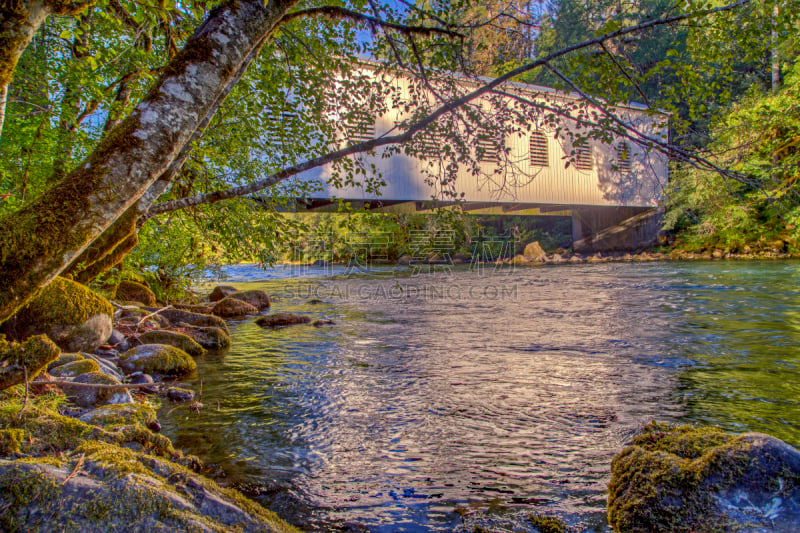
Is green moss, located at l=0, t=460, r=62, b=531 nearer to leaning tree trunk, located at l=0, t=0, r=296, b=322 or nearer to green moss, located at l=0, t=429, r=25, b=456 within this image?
green moss, located at l=0, t=429, r=25, b=456

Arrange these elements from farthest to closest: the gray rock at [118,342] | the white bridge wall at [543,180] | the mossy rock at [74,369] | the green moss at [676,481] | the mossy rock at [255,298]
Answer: the white bridge wall at [543,180]
the mossy rock at [255,298]
the gray rock at [118,342]
the mossy rock at [74,369]
the green moss at [676,481]

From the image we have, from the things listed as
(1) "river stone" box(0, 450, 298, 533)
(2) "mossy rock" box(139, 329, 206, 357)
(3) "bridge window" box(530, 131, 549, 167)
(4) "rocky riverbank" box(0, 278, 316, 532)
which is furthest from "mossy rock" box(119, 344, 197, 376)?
(3) "bridge window" box(530, 131, 549, 167)

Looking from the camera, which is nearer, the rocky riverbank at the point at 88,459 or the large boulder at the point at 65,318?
the rocky riverbank at the point at 88,459

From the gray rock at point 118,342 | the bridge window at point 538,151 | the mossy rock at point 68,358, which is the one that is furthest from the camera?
the bridge window at point 538,151

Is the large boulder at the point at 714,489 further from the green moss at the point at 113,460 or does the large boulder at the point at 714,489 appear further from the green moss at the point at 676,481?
the green moss at the point at 113,460

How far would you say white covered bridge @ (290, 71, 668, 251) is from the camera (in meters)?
15.7

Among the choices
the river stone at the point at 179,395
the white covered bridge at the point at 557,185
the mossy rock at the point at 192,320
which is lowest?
the river stone at the point at 179,395

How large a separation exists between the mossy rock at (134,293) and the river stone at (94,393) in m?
5.78

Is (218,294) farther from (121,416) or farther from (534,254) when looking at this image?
Result: (534,254)

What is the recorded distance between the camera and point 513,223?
31.8m

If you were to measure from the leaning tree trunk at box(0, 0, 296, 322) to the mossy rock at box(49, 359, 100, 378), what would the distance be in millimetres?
2856

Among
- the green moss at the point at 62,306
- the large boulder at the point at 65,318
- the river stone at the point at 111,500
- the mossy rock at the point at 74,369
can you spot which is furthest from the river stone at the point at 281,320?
the river stone at the point at 111,500

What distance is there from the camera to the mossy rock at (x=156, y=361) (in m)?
5.47

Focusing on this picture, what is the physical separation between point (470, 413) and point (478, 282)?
1204 centimetres
